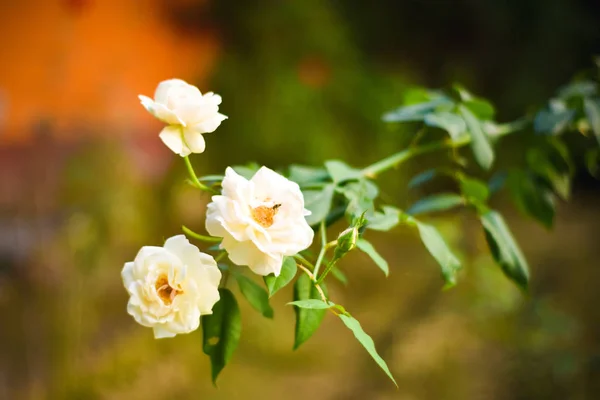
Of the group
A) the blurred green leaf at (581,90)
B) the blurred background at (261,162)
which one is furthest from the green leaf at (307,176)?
the blurred background at (261,162)

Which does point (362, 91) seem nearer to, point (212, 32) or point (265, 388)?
point (212, 32)

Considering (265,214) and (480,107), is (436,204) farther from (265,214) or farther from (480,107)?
(265,214)

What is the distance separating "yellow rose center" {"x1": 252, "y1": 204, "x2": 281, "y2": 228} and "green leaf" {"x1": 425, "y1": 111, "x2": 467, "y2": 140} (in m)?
0.26

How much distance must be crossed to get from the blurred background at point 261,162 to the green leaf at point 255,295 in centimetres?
95

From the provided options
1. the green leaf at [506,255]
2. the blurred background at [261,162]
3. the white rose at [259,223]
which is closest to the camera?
the white rose at [259,223]

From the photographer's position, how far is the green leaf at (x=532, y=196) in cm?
67

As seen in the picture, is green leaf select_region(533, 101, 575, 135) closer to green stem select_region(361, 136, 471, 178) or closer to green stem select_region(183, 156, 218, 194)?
green stem select_region(361, 136, 471, 178)

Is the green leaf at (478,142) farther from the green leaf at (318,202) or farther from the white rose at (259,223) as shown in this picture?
the white rose at (259,223)

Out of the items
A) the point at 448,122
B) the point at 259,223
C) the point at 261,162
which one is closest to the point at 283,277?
the point at 259,223

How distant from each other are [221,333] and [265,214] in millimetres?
139

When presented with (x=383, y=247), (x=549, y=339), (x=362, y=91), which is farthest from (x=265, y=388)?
(x=362, y=91)

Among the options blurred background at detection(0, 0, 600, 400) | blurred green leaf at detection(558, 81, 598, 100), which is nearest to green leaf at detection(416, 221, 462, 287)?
blurred green leaf at detection(558, 81, 598, 100)

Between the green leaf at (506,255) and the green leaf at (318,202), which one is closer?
the green leaf at (318,202)

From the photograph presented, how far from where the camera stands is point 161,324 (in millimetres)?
366
